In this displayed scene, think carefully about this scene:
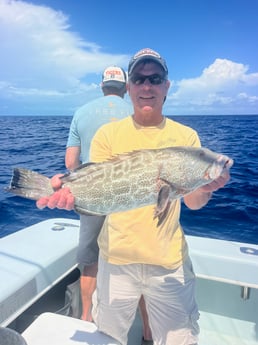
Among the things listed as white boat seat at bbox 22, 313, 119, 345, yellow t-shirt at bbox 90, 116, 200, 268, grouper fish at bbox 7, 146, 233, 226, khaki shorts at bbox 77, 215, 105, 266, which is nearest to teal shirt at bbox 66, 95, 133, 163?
khaki shorts at bbox 77, 215, 105, 266

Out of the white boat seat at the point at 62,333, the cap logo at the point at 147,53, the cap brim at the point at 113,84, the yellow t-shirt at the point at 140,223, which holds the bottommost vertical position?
the white boat seat at the point at 62,333

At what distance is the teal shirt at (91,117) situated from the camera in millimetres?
3822

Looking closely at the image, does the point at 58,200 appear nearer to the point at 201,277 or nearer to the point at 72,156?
the point at 72,156

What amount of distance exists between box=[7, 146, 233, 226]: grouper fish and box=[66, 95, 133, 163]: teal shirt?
1.40 metres

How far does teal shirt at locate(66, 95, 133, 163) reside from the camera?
3822 millimetres

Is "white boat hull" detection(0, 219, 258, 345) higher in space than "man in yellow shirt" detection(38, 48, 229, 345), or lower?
lower

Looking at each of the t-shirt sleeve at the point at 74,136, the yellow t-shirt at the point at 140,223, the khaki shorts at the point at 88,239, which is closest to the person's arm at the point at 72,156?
the t-shirt sleeve at the point at 74,136

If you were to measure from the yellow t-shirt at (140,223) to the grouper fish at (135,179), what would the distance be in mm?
168

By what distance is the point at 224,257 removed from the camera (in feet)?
12.1

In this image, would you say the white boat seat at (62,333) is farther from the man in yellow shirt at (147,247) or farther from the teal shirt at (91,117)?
the teal shirt at (91,117)

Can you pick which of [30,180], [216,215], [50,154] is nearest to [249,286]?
[30,180]

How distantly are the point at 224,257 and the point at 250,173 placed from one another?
33.9 ft

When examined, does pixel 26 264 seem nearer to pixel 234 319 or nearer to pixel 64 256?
pixel 64 256

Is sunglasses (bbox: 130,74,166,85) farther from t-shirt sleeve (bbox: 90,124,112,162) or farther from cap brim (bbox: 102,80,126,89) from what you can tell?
cap brim (bbox: 102,80,126,89)
